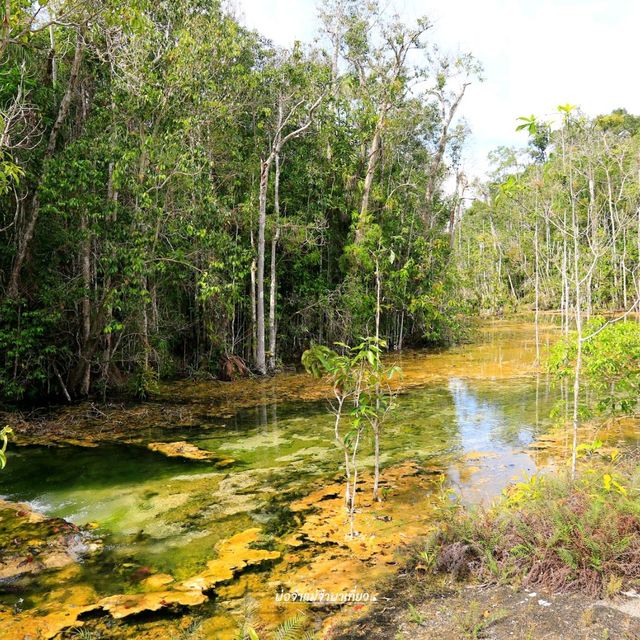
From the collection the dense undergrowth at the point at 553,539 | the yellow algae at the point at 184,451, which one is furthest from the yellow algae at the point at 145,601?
the yellow algae at the point at 184,451

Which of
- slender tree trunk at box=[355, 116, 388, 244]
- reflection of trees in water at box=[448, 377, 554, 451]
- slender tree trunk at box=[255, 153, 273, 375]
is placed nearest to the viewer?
reflection of trees in water at box=[448, 377, 554, 451]

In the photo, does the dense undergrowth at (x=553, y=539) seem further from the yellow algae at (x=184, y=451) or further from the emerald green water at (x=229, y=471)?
the yellow algae at (x=184, y=451)

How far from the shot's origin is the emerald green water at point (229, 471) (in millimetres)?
4656

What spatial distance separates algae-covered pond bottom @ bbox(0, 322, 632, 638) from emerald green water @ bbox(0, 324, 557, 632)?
20 millimetres

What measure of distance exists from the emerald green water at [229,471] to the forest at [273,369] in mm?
41

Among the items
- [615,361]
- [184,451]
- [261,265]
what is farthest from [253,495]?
[261,265]

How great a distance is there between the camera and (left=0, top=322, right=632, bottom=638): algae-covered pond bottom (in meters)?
3.86

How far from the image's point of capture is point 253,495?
575cm

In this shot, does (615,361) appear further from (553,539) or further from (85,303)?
(85,303)

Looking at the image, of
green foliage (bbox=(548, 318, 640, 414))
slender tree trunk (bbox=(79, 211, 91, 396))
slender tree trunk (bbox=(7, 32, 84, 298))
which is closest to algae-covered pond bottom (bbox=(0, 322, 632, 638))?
green foliage (bbox=(548, 318, 640, 414))

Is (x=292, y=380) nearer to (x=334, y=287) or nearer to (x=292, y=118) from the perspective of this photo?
(x=334, y=287)

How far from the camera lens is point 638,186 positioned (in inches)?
886

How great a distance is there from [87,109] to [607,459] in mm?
9360

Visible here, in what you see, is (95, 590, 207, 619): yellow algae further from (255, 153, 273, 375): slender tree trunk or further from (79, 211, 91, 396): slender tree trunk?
(255, 153, 273, 375): slender tree trunk
